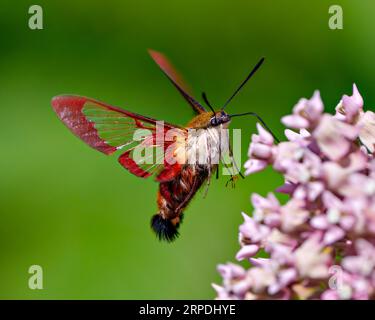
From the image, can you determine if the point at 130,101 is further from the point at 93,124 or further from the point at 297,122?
the point at 297,122

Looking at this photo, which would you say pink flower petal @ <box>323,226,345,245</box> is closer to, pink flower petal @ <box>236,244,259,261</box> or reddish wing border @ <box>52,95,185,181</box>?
pink flower petal @ <box>236,244,259,261</box>

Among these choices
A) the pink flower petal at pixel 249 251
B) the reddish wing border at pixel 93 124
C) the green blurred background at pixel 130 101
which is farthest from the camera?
the green blurred background at pixel 130 101

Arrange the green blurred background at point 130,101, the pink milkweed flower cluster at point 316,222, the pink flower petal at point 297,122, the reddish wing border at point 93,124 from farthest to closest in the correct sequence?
the green blurred background at point 130,101
the reddish wing border at point 93,124
the pink flower petal at point 297,122
the pink milkweed flower cluster at point 316,222

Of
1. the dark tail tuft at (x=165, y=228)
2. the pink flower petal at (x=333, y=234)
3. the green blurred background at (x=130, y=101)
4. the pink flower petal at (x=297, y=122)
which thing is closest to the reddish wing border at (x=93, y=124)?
the dark tail tuft at (x=165, y=228)

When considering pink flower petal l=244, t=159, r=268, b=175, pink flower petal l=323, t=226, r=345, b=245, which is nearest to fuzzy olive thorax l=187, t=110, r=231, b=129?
pink flower petal l=244, t=159, r=268, b=175

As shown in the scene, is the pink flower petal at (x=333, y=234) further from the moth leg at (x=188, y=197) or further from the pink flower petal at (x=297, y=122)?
the moth leg at (x=188, y=197)

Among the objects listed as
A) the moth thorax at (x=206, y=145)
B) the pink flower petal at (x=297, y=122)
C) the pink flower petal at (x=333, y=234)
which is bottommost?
the pink flower petal at (x=333, y=234)

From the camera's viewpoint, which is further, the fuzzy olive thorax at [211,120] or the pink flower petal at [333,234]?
the fuzzy olive thorax at [211,120]
